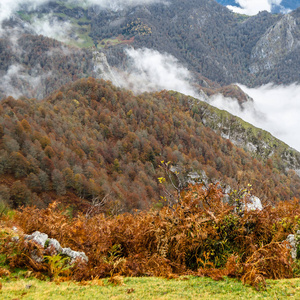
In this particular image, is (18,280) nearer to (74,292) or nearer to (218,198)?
(74,292)

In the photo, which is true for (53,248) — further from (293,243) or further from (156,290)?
(293,243)

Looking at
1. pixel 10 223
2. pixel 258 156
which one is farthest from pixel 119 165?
pixel 258 156

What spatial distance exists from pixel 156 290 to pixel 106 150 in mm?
92184

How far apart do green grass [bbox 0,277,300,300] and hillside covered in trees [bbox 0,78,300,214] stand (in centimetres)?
1596

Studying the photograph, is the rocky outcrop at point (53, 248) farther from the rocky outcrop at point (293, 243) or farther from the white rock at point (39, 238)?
the rocky outcrop at point (293, 243)

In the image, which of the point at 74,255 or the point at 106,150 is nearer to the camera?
the point at 74,255

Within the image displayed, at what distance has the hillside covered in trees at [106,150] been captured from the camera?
57688mm

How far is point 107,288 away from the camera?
179 inches

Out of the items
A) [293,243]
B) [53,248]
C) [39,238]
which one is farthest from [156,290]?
[293,243]

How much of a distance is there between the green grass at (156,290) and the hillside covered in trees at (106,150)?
628 inches

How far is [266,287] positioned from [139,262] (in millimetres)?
2969

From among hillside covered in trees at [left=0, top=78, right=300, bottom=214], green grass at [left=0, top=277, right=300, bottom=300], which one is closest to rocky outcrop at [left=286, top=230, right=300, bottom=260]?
green grass at [left=0, top=277, right=300, bottom=300]

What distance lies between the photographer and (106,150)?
94.6 m

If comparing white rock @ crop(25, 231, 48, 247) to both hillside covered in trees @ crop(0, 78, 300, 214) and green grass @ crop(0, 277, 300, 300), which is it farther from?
hillside covered in trees @ crop(0, 78, 300, 214)
